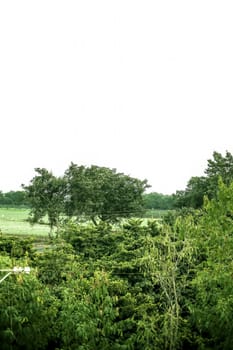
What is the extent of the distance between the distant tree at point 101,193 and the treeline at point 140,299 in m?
11.1

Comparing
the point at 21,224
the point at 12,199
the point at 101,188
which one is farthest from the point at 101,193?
the point at 12,199

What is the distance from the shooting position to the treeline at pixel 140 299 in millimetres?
15758

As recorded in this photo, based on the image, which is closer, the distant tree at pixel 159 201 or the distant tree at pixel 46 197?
the distant tree at pixel 46 197

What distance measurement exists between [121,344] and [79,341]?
4.26ft

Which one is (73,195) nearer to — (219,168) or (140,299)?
(219,168)

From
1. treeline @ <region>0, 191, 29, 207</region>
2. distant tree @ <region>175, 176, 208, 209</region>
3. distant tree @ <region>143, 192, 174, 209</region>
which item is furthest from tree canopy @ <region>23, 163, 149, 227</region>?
distant tree @ <region>143, 192, 174, 209</region>

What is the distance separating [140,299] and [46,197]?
1345 cm

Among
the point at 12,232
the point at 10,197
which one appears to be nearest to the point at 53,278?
the point at 12,232

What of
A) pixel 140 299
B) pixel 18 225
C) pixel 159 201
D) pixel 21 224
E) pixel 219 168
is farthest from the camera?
pixel 159 201

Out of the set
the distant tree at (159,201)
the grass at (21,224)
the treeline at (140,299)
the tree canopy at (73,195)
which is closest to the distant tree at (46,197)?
the tree canopy at (73,195)

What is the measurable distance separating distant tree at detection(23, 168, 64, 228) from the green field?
1.26 meters

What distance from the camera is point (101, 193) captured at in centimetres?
3077

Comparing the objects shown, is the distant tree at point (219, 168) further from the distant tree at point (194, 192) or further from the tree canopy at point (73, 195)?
the tree canopy at point (73, 195)

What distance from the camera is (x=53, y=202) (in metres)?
30.2
